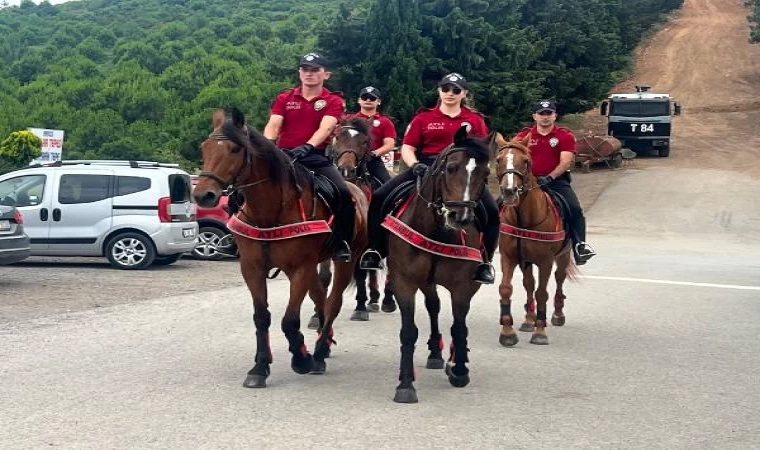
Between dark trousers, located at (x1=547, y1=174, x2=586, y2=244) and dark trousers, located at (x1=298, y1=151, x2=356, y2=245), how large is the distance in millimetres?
3414

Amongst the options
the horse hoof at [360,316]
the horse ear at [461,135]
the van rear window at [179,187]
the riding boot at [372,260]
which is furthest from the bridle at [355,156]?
the van rear window at [179,187]

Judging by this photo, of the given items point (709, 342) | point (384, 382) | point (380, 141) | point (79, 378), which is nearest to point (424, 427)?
point (384, 382)

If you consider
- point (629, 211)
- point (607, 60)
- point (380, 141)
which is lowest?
point (629, 211)

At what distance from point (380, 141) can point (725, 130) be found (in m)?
48.6

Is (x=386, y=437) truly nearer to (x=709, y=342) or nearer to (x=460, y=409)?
(x=460, y=409)

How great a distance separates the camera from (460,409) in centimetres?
791

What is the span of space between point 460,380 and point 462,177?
6.03 feet

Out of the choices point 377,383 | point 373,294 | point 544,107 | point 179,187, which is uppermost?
point 544,107

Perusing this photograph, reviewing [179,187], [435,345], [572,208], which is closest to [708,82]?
[179,187]

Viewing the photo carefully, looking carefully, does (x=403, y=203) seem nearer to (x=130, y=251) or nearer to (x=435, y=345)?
(x=435, y=345)

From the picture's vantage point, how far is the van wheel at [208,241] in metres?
20.8

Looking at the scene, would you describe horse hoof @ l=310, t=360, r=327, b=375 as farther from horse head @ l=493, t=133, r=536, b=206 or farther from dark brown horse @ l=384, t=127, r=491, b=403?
horse head @ l=493, t=133, r=536, b=206

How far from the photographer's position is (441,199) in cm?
823

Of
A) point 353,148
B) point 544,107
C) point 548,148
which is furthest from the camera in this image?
point 548,148
